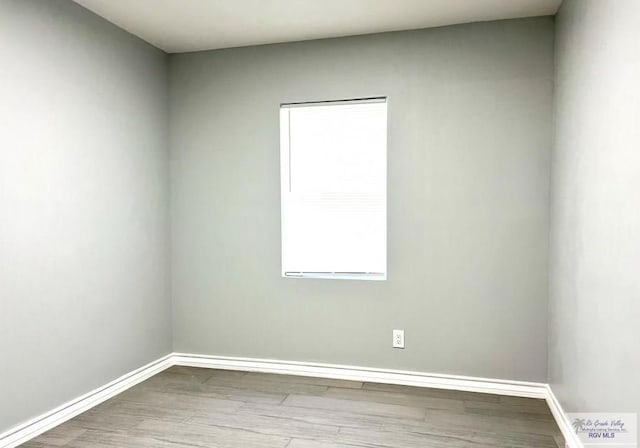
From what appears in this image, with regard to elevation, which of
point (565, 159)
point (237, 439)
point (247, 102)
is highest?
point (247, 102)

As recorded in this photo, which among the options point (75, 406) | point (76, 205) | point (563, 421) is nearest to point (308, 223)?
point (76, 205)

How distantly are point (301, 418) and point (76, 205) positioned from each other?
1833 mm

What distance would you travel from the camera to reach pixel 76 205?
2.75 m

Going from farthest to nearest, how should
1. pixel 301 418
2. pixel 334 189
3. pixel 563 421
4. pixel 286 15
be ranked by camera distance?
pixel 334 189
pixel 286 15
pixel 301 418
pixel 563 421

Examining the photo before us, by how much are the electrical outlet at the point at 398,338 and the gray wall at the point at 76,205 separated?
1.78m

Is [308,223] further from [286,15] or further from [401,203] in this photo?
[286,15]

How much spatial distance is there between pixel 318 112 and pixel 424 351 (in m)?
1.86

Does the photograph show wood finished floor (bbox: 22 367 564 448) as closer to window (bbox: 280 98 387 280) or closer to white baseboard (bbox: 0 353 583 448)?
white baseboard (bbox: 0 353 583 448)

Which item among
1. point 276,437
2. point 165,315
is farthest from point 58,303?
point 276,437

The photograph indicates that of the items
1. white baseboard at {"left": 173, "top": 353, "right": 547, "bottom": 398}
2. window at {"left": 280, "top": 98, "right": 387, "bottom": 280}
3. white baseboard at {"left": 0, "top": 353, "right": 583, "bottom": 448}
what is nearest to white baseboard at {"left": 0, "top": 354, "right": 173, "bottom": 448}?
white baseboard at {"left": 0, "top": 353, "right": 583, "bottom": 448}

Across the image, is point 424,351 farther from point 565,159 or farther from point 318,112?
point 318,112

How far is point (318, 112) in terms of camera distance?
3381 millimetres

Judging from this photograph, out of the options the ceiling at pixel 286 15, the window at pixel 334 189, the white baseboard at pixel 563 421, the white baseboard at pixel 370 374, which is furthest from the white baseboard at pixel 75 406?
the white baseboard at pixel 563 421

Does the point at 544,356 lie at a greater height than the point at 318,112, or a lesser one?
lesser
